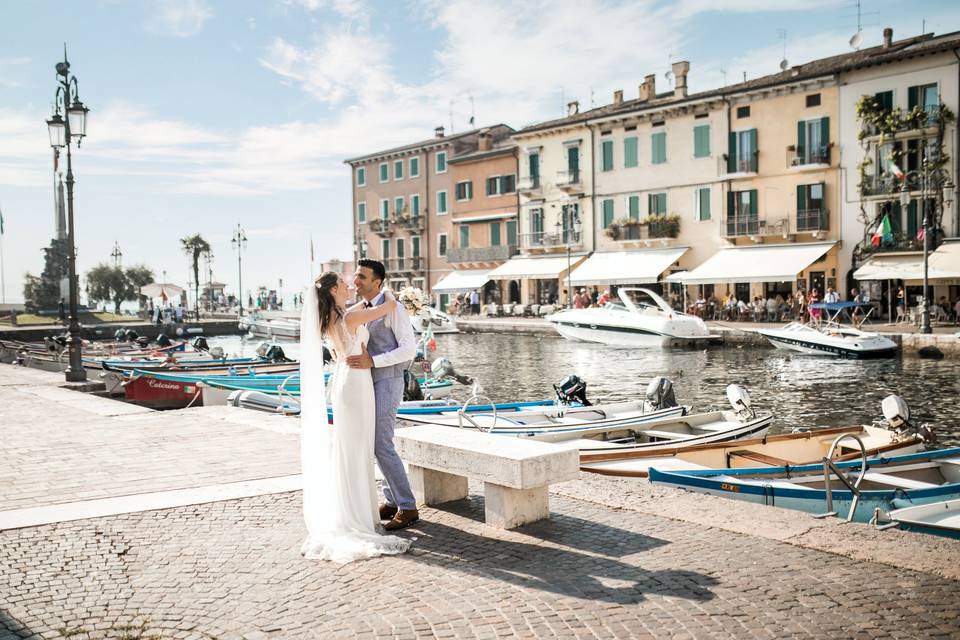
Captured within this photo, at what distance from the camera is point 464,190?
5416 centimetres

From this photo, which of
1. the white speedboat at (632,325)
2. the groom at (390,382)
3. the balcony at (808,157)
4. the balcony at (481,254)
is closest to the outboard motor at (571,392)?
the groom at (390,382)

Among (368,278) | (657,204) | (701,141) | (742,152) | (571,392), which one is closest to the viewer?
(368,278)

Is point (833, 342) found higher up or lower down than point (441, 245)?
lower down

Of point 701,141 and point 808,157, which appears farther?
point 701,141

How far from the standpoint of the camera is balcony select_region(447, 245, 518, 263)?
50.6 meters

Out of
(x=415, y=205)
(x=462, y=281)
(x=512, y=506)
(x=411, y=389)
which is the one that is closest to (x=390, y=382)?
(x=512, y=506)

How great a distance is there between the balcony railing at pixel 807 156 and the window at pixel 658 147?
22.2 feet

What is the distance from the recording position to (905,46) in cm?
3494

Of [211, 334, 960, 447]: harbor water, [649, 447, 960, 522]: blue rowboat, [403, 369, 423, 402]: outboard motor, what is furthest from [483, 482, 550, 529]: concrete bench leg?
[211, 334, 960, 447]: harbor water

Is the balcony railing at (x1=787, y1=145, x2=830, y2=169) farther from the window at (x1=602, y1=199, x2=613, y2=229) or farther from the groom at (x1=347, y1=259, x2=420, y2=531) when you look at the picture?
the groom at (x1=347, y1=259, x2=420, y2=531)

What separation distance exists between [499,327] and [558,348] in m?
8.41

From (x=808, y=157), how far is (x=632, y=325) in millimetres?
11921

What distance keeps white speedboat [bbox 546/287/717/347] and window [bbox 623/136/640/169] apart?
34.8 ft

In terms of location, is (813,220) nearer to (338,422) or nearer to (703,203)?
(703,203)
